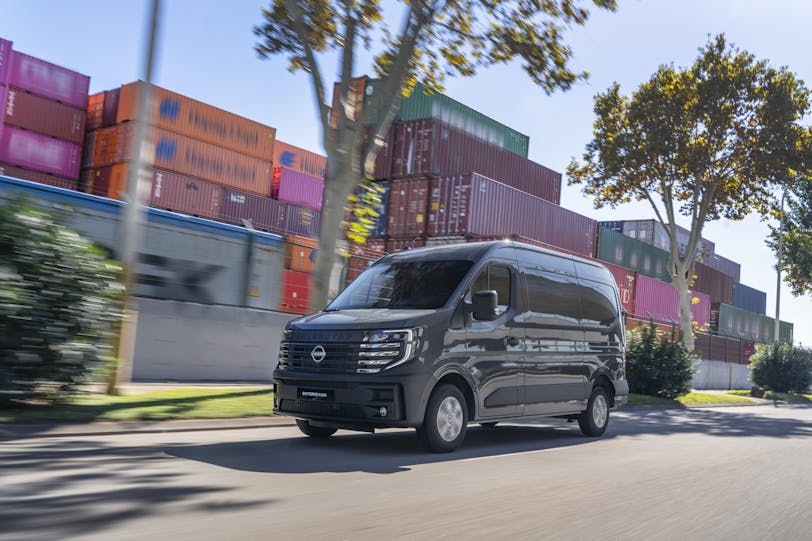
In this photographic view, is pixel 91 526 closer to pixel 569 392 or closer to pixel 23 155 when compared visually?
pixel 569 392

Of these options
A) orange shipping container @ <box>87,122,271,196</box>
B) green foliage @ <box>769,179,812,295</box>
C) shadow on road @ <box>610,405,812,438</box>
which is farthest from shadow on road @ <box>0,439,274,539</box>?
green foliage @ <box>769,179,812,295</box>

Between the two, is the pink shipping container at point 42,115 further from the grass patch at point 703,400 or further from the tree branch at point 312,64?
the grass patch at point 703,400

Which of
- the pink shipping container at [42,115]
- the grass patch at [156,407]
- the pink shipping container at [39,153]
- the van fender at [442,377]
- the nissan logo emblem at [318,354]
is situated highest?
the pink shipping container at [42,115]

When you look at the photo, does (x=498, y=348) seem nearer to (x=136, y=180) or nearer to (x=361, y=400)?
(x=361, y=400)

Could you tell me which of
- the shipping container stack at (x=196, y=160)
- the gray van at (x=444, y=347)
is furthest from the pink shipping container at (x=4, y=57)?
the gray van at (x=444, y=347)

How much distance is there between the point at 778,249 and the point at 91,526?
45.0 m

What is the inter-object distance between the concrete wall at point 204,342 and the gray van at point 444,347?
723cm

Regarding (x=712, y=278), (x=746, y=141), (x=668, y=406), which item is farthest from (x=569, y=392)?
(x=712, y=278)

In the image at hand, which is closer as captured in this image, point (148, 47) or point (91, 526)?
point (91, 526)

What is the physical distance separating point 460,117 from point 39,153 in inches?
741

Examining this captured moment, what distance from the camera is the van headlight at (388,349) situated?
728 centimetres

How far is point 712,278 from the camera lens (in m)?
51.3

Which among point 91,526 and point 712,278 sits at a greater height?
point 712,278

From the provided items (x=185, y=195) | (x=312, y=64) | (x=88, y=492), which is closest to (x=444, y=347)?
(x=88, y=492)
